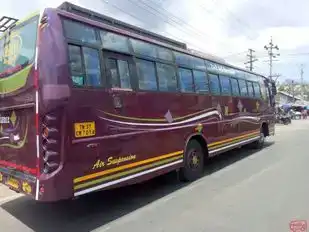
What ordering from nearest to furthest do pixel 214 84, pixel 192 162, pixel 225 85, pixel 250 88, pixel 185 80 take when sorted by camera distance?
pixel 185 80 < pixel 192 162 < pixel 214 84 < pixel 225 85 < pixel 250 88

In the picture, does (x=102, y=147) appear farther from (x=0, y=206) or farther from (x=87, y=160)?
(x=0, y=206)

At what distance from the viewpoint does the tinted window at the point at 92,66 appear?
580cm

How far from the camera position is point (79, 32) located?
19.0 ft

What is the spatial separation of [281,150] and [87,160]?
34.6 feet

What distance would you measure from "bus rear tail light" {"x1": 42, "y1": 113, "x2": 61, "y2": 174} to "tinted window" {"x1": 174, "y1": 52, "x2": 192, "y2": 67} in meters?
3.97

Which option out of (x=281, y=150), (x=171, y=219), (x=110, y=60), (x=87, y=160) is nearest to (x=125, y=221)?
(x=171, y=219)

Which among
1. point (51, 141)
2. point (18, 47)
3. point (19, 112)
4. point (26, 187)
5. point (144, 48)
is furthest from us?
point (144, 48)

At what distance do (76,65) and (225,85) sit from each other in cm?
635

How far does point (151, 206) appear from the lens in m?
6.91

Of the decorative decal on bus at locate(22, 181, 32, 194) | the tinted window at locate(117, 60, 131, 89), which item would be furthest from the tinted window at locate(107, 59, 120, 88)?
the decorative decal on bus at locate(22, 181, 32, 194)

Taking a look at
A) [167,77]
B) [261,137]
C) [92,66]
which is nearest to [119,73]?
[92,66]

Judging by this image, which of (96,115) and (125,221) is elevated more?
(96,115)

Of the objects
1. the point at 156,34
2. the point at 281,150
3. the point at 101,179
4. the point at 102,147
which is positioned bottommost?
the point at 281,150

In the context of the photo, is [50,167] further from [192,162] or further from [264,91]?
[264,91]
